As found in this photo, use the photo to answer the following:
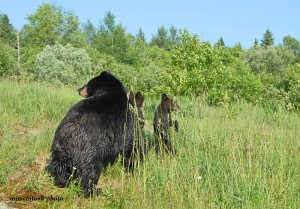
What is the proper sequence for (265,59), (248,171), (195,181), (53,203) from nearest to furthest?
(195,181)
(248,171)
(53,203)
(265,59)

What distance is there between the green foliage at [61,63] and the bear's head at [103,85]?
30.5 meters

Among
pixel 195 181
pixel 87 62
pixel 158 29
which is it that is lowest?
pixel 195 181

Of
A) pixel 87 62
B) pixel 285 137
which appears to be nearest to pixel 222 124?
pixel 285 137

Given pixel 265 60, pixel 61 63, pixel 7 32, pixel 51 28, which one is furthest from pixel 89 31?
pixel 61 63

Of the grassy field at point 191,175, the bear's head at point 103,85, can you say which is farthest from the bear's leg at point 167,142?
the bear's head at point 103,85

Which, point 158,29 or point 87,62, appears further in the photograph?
point 158,29

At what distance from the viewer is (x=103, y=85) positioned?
224 inches

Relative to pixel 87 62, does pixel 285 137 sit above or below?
below

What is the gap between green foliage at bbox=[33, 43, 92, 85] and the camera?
3713cm

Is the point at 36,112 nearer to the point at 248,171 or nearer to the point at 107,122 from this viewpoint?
the point at 107,122

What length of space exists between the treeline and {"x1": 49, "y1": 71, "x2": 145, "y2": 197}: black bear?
512 centimetres

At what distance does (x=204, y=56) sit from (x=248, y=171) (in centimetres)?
704

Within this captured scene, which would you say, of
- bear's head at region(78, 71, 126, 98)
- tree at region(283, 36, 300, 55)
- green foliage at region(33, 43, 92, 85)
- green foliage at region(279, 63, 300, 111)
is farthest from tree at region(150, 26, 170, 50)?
bear's head at region(78, 71, 126, 98)

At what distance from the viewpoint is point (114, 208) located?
14.1 feet
